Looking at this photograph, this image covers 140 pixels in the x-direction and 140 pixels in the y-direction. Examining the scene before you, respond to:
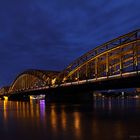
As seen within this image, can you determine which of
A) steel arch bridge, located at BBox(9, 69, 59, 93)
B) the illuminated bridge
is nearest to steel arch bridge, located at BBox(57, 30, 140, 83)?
the illuminated bridge

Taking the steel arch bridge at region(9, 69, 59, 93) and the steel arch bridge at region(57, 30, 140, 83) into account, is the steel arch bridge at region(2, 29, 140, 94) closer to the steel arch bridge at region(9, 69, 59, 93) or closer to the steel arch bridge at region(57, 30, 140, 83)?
the steel arch bridge at region(57, 30, 140, 83)

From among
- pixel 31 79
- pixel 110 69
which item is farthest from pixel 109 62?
pixel 31 79

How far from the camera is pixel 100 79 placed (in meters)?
70.4

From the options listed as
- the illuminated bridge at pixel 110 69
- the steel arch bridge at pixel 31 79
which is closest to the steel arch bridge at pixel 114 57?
the illuminated bridge at pixel 110 69

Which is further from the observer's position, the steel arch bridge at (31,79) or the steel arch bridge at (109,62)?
the steel arch bridge at (31,79)

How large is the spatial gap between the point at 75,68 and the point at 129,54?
21.0 m

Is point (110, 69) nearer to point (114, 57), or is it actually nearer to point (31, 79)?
point (114, 57)

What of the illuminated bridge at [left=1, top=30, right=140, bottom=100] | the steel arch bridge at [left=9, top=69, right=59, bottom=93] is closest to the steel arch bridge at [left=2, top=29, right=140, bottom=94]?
the illuminated bridge at [left=1, top=30, right=140, bottom=100]

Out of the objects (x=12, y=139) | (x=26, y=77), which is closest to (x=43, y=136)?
(x=12, y=139)

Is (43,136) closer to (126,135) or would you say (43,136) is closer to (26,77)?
(126,135)

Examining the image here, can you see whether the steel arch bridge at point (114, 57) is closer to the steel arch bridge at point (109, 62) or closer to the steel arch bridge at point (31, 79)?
the steel arch bridge at point (109, 62)

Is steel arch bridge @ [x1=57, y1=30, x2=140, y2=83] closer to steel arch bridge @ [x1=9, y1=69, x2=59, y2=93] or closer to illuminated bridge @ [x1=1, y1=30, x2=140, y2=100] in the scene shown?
illuminated bridge @ [x1=1, y1=30, x2=140, y2=100]

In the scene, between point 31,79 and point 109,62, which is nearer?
point 109,62

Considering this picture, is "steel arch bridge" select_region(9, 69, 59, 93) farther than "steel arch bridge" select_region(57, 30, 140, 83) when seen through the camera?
Yes
